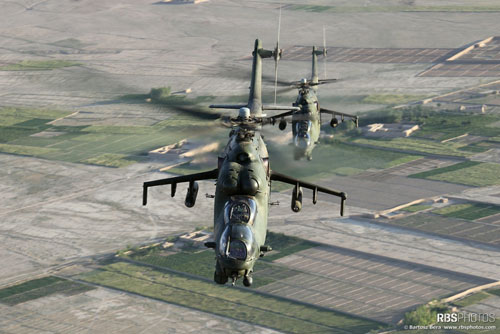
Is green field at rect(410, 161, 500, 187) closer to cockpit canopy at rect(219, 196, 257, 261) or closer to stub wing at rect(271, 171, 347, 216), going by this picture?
stub wing at rect(271, 171, 347, 216)

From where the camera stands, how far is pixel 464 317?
364ft

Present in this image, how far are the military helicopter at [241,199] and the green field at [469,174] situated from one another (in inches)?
4267

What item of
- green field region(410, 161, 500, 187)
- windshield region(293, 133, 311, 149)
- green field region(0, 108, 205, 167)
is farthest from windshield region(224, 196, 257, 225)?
green field region(0, 108, 205, 167)

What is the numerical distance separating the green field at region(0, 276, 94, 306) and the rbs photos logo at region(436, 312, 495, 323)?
1779 inches

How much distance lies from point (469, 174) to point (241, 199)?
11857 cm

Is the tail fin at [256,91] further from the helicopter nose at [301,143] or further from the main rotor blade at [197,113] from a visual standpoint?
the helicopter nose at [301,143]

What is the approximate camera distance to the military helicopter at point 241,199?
5222 centimetres

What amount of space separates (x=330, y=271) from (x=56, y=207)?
55.4 meters

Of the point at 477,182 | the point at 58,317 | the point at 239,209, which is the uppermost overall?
the point at 239,209

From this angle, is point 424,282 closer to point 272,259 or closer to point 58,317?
point 272,259

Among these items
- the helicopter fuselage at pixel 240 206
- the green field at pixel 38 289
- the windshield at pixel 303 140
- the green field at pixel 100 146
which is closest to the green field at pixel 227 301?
the green field at pixel 38 289

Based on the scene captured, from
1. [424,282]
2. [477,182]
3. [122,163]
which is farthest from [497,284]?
[122,163]

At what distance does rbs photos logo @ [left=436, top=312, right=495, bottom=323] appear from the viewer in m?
111

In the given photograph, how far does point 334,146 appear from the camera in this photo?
180m
